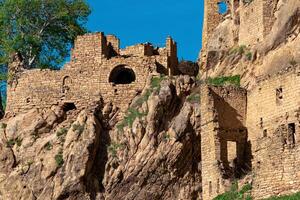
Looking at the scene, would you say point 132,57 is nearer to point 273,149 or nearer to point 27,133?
point 27,133

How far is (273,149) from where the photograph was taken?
5178 centimetres

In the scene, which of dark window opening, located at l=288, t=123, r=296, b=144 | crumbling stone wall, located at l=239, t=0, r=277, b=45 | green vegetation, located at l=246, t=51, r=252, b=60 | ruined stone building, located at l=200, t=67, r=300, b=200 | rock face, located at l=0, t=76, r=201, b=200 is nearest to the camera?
dark window opening, located at l=288, t=123, r=296, b=144

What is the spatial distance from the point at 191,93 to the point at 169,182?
490cm

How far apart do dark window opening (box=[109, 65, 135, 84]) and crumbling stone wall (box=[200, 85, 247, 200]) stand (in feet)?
20.4

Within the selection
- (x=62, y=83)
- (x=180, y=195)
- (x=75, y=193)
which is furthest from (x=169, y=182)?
(x=62, y=83)

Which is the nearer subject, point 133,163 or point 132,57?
point 133,163

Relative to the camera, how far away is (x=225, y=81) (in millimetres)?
62312

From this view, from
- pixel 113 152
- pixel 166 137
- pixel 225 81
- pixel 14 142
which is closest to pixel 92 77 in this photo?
pixel 113 152

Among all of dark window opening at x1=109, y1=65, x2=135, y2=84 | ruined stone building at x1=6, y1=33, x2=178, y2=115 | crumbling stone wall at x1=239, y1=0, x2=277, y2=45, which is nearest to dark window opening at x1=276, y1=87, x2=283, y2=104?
crumbling stone wall at x1=239, y1=0, x2=277, y2=45

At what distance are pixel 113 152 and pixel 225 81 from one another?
6.89m

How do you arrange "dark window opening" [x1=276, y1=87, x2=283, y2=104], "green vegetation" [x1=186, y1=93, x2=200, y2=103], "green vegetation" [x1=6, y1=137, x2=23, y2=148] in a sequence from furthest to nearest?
"green vegetation" [x1=6, y1=137, x2=23, y2=148]
"green vegetation" [x1=186, y1=93, x2=200, y2=103]
"dark window opening" [x1=276, y1=87, x2=283, y2=104]

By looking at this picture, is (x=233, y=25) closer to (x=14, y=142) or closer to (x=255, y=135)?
(x=255, y=135)

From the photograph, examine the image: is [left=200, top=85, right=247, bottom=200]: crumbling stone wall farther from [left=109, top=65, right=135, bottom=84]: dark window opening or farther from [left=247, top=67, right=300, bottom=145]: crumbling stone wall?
[left=109, top=65, right=135, bottom=84]: dark window opening

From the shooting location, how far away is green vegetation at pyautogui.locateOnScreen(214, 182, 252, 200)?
53594mm
